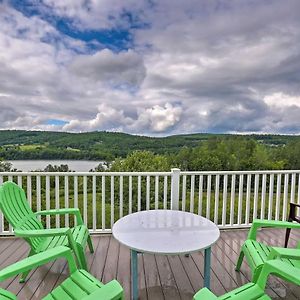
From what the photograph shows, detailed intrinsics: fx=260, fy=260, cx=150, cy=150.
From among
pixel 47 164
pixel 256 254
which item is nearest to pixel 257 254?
pixel 256 254

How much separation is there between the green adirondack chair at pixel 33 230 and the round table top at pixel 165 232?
1.34 feet

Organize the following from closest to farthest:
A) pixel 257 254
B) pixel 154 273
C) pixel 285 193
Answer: pixel 257 254
pixel 154 273
pixel 285 193

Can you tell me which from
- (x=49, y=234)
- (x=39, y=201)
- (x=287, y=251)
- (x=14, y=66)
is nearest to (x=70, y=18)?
(x=14, y=66)

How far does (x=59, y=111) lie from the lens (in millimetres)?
7328

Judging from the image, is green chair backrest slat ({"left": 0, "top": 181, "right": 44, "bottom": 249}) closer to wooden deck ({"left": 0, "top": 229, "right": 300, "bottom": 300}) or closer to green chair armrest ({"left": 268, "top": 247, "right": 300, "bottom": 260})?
wooden deck ({"left": 0, "top": 229, "right": 300, "bottom": 300})

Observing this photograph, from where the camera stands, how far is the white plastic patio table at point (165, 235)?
2334mm

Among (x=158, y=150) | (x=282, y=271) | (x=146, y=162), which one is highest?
(x=158, y=150)

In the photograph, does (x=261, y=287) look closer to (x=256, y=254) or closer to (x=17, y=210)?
(x=256, y=254)

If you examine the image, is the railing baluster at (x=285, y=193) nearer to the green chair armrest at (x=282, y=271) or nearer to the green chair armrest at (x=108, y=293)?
the green chair armrest at (x=282, y=271)

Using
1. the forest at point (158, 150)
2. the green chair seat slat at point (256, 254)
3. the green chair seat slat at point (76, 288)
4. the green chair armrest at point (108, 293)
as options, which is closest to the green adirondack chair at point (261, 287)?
the green chair seat slat at point (256, 254)

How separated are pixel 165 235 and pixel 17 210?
5.57ft

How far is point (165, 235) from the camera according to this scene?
2639 millimetres

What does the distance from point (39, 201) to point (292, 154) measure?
6890 mm

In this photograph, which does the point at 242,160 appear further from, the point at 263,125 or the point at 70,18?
the point at 70,18
